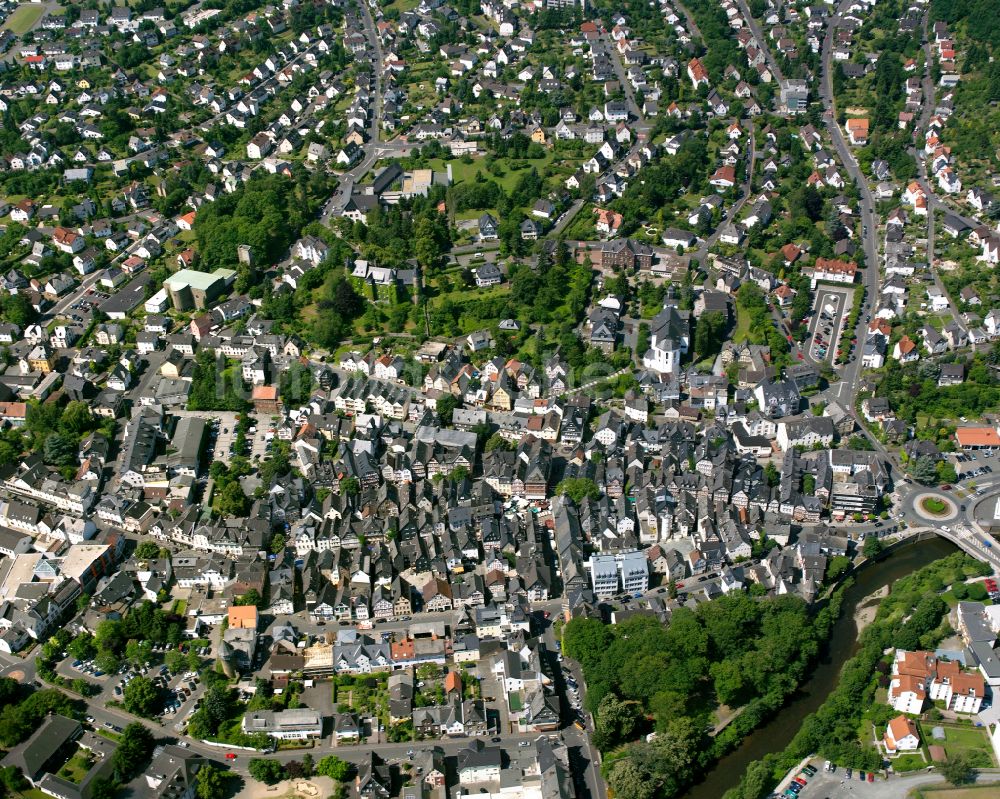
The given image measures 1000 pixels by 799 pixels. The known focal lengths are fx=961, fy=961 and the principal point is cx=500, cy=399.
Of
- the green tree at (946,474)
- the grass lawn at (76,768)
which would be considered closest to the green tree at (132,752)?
the grass lawn at (76,768)

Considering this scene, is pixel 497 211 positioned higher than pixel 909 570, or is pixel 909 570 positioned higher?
pixel 497 211

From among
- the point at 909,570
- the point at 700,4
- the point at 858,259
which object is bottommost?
the point at 909,570

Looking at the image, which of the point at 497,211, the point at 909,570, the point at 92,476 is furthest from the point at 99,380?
the point at 909,570

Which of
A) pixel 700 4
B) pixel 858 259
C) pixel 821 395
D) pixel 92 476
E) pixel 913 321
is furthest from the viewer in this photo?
pixel 700 4

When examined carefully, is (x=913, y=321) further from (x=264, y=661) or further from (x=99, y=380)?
(x=99, y=380)

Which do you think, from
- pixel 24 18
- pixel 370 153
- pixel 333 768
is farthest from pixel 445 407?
pixel 24 18

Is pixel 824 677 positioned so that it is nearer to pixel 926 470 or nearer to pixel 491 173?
pixel 926 470

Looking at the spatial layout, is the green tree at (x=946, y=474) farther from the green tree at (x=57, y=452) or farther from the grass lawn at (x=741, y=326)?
the green tree at (x=57, y=452)

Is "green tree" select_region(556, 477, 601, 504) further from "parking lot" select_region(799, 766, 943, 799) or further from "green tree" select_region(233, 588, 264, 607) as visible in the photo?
"parking lot" select_region(799, 766, 943, 799)

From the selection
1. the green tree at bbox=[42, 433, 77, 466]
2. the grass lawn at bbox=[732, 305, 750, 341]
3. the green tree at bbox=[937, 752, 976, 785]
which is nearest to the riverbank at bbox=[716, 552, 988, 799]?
the green tree at bbox=[937, 752, 976, 785]
